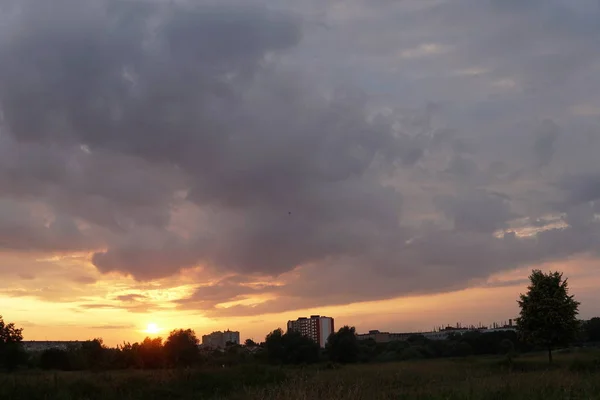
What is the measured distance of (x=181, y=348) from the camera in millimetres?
65125

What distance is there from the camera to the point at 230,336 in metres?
185

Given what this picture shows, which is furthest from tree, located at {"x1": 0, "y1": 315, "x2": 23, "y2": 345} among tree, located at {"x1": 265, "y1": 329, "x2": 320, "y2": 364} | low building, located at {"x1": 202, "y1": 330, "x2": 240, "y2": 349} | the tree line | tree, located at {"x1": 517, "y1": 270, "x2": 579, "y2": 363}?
low building, located at {"x1": 202, "y1": 330, "x2": 240, "y2": 349}

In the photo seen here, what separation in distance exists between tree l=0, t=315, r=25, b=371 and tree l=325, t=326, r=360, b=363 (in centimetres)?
3874

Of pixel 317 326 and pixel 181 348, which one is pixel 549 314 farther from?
pixel 317 326

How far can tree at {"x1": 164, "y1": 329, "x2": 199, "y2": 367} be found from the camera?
62.2m

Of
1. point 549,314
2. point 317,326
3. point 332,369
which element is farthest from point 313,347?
point 317,326

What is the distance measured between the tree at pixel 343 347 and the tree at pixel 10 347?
38.7 m

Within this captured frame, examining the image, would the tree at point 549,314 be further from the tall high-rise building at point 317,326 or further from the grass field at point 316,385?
the tall high-rise building at point 317,326

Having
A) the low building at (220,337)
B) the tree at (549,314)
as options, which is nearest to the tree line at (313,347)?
the tree at (549,314)

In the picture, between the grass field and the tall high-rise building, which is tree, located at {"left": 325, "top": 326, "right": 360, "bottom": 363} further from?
the tall high-rise building

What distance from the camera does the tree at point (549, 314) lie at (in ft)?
128

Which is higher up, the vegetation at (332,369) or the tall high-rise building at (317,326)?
the tall high-rise building at (317,326)

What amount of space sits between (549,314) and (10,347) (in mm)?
51575

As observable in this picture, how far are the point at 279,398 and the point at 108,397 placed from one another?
55.9 ft
